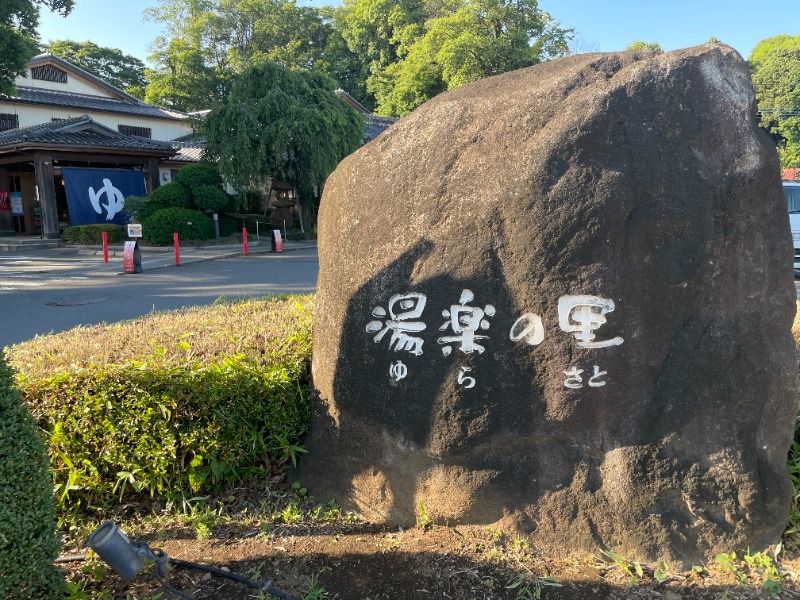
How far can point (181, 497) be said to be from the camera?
3201mm

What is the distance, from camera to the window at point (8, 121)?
23500 millimetres

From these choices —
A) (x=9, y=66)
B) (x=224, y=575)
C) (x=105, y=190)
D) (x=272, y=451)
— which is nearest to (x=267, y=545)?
(x=224, y=575)

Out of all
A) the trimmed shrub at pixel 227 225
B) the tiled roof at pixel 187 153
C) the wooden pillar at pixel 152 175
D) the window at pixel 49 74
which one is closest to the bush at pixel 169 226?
the trimmed shrub at pixel 227 225

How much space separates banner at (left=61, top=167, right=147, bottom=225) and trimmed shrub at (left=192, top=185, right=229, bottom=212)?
138 inches

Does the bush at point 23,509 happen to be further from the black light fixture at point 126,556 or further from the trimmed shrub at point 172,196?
the trimmed shrub at point 172,196

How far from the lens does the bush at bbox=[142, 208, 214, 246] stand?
18391 mm

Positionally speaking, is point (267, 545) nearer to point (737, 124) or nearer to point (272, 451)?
point (272, 451)

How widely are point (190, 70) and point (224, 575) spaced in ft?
111

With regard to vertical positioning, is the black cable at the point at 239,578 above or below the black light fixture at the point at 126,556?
below

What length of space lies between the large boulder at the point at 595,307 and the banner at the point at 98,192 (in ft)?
68.8

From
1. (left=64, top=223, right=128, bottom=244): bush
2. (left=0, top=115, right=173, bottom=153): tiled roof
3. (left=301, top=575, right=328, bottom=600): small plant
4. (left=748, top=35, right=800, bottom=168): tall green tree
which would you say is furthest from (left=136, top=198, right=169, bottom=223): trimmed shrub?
(left=748, top=35, right=800, bottom=168): tall green tree

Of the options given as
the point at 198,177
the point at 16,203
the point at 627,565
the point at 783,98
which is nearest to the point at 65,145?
the point at 198,177

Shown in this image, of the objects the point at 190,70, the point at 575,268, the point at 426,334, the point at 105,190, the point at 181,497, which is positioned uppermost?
the point at 190,70

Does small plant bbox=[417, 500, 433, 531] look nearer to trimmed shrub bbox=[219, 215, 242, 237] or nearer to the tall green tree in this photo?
trimmed shrub bbox=[219, 215, 242, 237]
